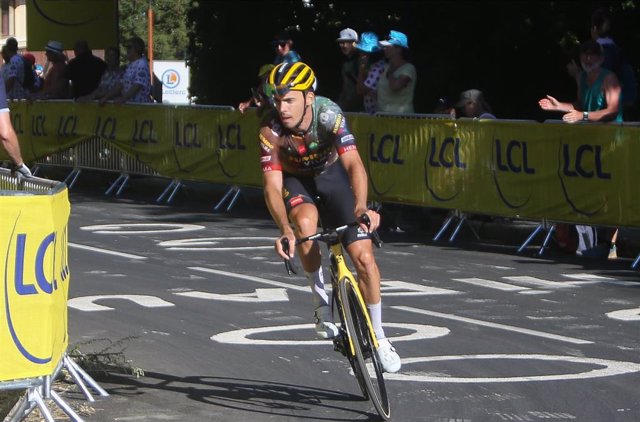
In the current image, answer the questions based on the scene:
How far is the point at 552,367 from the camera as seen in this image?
8.95 metres

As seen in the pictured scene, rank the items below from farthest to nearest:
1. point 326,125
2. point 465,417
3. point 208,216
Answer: point 208,216, point 326,125, point 465,417

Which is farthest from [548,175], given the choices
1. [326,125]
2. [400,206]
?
[326,125]

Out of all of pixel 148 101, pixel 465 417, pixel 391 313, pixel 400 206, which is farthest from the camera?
pixel 148 101

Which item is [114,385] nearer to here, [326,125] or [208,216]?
[326,125]

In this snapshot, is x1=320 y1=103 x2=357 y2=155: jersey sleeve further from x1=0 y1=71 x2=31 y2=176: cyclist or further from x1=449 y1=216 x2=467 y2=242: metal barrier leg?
x1=449 y1=216 x2=467 y2=242: metal barrier leg

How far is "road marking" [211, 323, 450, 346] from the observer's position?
988cm

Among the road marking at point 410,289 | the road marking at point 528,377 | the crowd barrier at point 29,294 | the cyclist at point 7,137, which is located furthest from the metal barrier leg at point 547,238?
the crowd barrier at point 29,294

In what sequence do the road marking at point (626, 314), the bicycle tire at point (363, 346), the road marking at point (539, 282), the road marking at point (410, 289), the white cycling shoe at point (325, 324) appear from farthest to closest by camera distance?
the road marking at point (539, 282) < the road marking at point (410, 289) < the road marking at point (626, 314) < the white cycling shoe at point (325, 324) < the bicycle tire at point (363, 346)

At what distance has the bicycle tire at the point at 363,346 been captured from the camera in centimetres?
754

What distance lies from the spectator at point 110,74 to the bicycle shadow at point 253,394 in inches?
577

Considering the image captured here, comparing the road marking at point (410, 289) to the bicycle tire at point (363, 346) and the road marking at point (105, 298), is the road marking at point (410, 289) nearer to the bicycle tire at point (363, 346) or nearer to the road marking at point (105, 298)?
the road marking at point (105, 298)

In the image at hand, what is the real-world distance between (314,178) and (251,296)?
3838 mm

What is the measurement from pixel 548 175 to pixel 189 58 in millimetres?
14221

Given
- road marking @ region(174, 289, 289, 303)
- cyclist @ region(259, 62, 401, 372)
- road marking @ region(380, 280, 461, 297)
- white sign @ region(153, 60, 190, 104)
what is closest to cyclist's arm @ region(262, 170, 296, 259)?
cyclist @ region(259, 62, 401, 372)
